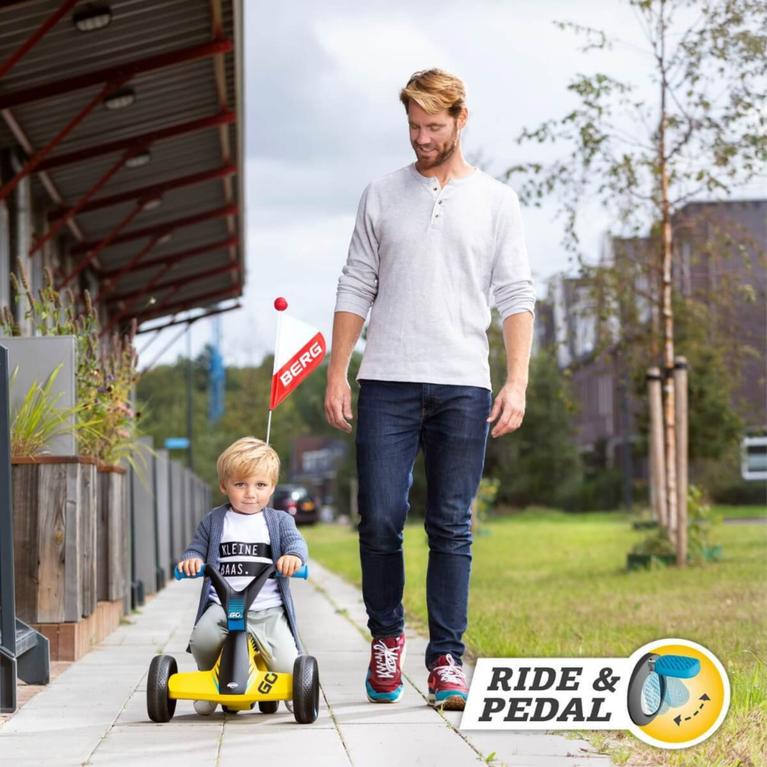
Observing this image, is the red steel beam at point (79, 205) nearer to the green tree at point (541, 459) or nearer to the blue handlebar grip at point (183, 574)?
the blue handlebar grip at point (183, 574)

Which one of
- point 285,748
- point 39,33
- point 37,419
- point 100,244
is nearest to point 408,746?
point 285,748

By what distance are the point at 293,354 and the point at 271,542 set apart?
1209 millimetres

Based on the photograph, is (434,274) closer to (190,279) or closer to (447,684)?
(447,684)

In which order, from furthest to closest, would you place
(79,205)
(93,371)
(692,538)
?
(79,205)
(692,538)
(93,371)

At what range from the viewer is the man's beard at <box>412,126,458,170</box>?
17.6ft

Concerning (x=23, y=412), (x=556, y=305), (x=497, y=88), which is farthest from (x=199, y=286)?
(x=23, y=412)

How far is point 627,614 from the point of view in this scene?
1001cm

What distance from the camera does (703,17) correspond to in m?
15.0

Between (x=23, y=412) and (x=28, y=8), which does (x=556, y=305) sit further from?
(x=23, y=412)

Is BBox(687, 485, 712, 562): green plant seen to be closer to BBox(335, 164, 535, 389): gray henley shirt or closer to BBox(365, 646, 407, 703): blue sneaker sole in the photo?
BBox(365, 646, 407, 703): blue sneaker sole

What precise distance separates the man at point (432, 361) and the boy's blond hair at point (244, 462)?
333mm

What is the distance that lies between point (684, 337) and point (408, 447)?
548 inches

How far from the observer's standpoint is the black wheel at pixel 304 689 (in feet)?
16.2

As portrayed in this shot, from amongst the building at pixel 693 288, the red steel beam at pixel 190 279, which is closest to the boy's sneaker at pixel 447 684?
the building at pixel 693 288
